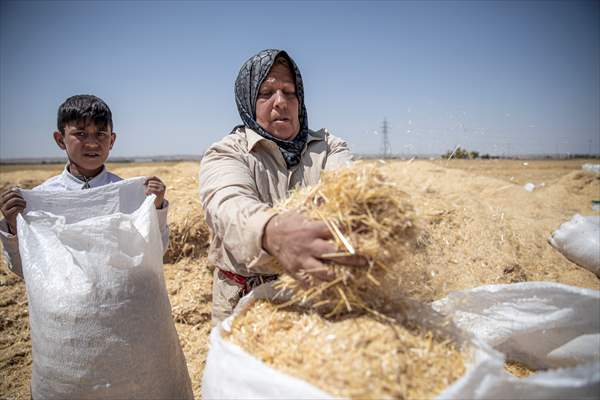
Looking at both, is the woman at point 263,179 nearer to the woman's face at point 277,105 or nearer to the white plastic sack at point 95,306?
the woman's face at point 277,105

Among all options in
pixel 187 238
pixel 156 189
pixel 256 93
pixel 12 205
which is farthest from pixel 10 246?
pixel 187 238

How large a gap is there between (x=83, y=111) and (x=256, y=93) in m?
1.05

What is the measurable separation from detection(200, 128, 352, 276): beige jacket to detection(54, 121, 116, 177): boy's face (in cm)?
86

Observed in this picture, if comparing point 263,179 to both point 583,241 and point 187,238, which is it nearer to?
point 583,241

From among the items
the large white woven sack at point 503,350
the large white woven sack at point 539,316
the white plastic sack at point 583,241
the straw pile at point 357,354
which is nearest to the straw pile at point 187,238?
the large white woven sack at point 503,350

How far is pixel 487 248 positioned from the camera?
4.33 m

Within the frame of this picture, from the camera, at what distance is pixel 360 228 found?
1.18 metres

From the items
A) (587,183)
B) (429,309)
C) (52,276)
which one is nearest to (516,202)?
(587,183)

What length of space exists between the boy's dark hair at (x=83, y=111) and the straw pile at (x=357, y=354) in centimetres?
158

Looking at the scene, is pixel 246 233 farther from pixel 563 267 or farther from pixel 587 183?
pixel 587 183

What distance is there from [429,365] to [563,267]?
12.1ft

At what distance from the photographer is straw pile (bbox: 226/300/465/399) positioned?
3.66 ft

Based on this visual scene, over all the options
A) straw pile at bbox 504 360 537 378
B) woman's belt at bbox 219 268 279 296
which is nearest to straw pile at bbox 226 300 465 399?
woman's belt at bbox 219 268 279 296

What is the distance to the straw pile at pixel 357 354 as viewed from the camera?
3.66 feet
